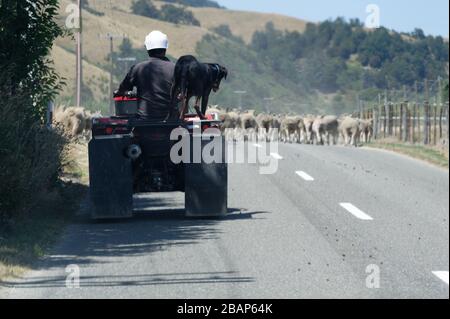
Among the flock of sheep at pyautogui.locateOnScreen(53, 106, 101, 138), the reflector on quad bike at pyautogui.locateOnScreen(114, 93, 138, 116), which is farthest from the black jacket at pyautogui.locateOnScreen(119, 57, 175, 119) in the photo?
the flock of sheep at pyautogui.locateOnScreen(53, 106, 101, 138)

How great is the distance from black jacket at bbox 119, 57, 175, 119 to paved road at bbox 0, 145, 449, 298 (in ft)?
5.00

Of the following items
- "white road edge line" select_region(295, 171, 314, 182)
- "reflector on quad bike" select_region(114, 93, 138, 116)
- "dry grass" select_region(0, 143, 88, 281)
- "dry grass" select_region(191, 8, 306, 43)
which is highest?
"dry grass" select_region(191, 8, 306, 43)

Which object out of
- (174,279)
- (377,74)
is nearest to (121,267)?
(174,279)

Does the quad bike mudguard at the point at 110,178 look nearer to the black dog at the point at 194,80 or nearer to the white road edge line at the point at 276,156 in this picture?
the black dog at the point at 194,80

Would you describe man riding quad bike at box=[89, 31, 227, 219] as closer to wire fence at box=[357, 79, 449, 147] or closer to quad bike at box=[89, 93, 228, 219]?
quad bike at box=[89, 93, 228, 219]

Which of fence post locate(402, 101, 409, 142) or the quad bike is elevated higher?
the quad bike

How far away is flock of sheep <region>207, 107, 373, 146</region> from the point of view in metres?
47.3

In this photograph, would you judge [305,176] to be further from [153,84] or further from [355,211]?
[153,84]

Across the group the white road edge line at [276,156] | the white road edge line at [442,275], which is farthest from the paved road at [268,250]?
the white road edge line at [276,156]

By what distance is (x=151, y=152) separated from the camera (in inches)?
574

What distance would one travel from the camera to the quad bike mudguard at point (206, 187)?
47.5 feet

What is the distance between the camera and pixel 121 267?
10703 millimetres

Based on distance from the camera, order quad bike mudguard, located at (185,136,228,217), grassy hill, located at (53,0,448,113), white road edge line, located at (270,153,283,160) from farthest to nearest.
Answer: grassy hill, located at (53,0,448,113), white road edge line, located at (270,153,283,160), quad bike mudguard, located at (185,136,228,217)

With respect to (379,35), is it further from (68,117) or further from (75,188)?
(75,188)
